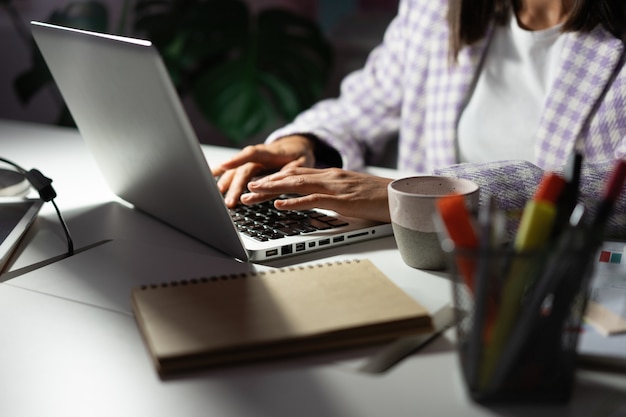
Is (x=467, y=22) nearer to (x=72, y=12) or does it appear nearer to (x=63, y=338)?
(x=63, y=338)

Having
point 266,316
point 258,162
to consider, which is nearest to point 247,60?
point 258,162

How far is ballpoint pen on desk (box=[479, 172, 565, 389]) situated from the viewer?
491 mm

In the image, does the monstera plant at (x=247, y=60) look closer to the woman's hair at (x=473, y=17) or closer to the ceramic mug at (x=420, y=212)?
the woman's hair at (x=473, y=17)

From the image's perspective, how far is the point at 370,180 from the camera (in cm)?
93

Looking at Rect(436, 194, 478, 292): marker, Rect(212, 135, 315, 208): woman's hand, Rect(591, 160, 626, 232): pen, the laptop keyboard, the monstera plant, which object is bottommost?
the monstera plant

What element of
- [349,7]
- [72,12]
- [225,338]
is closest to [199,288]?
[225,338]

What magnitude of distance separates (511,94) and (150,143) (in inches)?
30.5

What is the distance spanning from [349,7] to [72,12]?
0.95 m

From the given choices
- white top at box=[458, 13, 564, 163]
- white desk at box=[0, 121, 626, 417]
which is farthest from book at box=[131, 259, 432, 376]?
white top at box=[458, 13, 564, 163]

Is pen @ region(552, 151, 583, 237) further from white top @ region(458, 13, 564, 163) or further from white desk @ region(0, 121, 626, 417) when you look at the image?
white top @ region(458, 13, 564, 163)

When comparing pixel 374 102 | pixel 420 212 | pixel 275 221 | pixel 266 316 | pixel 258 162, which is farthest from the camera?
pixel 374 102

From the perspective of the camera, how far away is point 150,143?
80 cm

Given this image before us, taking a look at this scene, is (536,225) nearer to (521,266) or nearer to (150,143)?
(521,266)

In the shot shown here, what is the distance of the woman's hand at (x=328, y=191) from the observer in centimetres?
88
